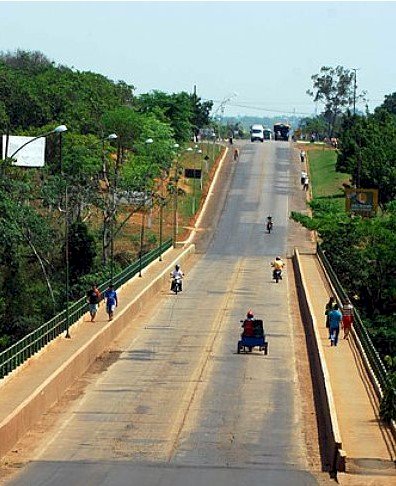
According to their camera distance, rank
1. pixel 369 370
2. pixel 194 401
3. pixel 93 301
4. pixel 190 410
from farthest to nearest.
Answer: pixel 93 301
pixel 369 370
pixel 194 401
pixel 190 410

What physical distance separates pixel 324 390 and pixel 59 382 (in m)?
7.39

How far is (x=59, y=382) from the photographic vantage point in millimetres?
34188

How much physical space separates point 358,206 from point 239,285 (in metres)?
22.4

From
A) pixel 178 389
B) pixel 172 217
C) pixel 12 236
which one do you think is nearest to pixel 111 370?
pixel 178 389

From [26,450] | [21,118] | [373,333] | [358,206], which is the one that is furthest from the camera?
[21,118]

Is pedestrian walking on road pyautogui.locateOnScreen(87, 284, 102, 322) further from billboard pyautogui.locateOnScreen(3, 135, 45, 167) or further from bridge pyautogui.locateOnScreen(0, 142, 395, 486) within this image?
billboard pyautogui.locateOnScreen(3, 135, 45, 167)

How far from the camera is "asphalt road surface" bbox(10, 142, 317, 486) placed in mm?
25234

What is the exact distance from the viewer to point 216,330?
5056 centimetres

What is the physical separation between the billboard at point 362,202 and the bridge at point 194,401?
23.8 metres

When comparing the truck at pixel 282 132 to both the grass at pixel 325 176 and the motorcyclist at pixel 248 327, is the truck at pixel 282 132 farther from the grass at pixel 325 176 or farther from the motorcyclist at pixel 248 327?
the motorcyclist at pixel 248 327

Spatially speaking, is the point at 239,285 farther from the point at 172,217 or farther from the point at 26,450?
the point at 26,450

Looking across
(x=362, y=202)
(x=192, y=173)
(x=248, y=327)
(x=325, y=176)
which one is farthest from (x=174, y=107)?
(x=248, y=327)

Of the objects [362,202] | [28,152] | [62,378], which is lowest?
[62,378]

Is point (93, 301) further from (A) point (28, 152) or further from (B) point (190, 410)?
(A) point (28, 152)
